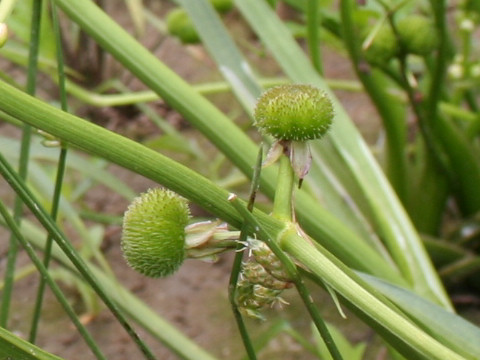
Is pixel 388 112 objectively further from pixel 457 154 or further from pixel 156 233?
pixel 156 233

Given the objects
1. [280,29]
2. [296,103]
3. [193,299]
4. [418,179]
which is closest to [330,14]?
[280,29]

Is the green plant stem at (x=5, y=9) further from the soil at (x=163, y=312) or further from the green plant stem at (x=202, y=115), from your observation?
the soil at (x=163, y=312)

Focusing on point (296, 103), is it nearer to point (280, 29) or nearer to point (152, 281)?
point (280, 29)

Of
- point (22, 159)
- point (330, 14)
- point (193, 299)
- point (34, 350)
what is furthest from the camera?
point (193, 299)

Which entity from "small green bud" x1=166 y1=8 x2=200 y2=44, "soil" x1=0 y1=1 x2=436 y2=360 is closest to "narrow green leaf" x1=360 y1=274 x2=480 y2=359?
"soil" x1=0 y1=1 x2=436 y2=360

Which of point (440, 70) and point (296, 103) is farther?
point (440, 70)

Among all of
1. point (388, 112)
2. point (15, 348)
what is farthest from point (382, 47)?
point (15, 348)

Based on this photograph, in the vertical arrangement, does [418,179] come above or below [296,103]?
below

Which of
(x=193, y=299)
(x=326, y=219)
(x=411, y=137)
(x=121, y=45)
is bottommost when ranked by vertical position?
(x=193, y=299)

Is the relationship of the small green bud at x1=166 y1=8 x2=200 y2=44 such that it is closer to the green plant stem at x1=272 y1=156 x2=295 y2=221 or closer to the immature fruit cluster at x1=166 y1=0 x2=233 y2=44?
the immature fruit cluster at x1=166 y1=0 x2=233 y2=44
